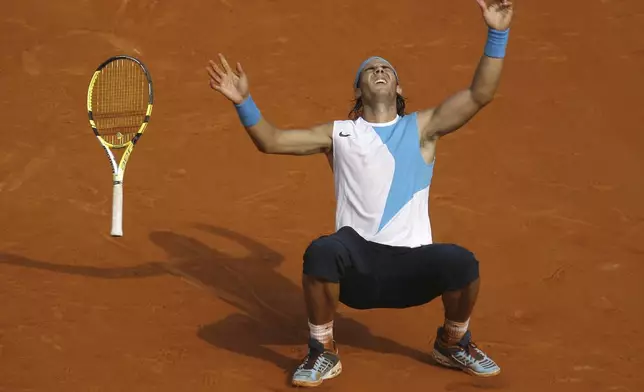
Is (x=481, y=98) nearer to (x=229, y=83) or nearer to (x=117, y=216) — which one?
(x=229, y=83)

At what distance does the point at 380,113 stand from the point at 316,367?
139 cm

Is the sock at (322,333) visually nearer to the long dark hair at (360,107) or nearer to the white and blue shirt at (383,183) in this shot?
the white and blue shirt at (383,183)

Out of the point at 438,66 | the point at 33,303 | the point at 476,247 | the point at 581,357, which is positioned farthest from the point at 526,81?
the point at 33,303

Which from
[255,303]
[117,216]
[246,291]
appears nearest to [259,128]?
[117,216]

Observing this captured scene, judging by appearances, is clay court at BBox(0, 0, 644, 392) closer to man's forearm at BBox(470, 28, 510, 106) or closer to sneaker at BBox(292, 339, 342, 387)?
sneaker at BBox(292, 339, 342, 387)

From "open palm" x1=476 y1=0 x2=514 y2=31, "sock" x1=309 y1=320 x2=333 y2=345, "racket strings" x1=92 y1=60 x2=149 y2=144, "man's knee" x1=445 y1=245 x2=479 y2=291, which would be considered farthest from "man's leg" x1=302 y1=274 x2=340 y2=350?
"racket strings" x1=92 y1=60 x2=149 y2=144

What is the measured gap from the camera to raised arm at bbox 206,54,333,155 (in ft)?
17.3

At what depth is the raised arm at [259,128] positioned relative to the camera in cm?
528

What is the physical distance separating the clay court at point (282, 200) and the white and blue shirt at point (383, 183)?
2.48 feet

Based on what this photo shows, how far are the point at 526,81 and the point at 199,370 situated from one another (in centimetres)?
560

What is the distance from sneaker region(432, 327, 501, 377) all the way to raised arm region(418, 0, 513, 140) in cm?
109

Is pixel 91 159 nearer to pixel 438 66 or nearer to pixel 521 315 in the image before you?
pixel 438 66

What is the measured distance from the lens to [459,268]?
17.1 feet

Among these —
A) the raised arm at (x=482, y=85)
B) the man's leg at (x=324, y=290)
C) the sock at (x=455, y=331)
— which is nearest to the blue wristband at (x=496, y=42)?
the raised arm at (x=482, y=85)
